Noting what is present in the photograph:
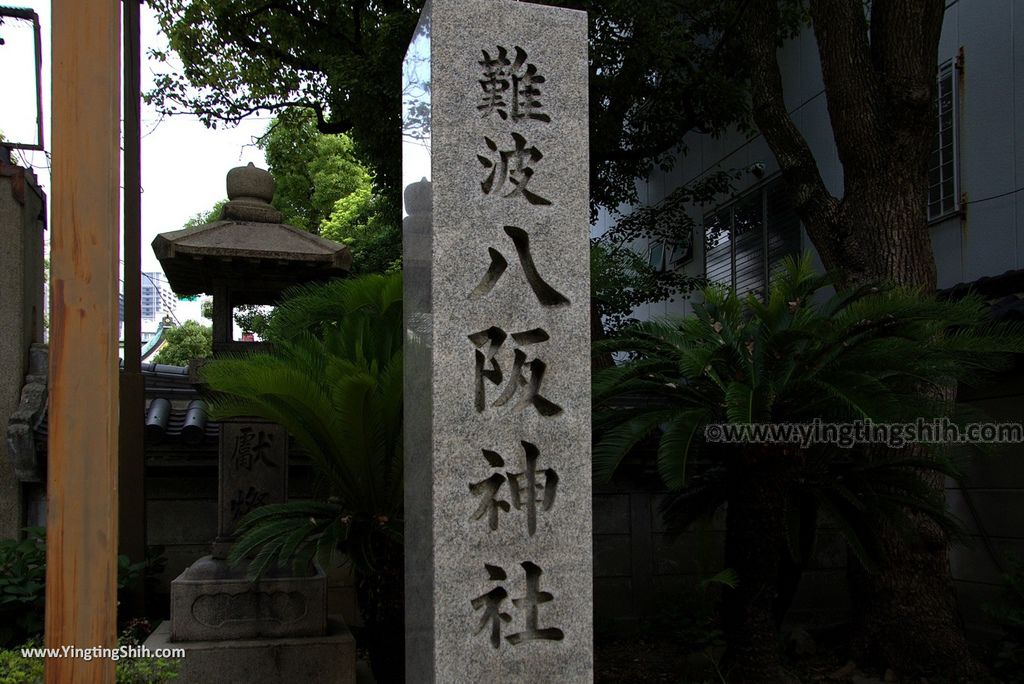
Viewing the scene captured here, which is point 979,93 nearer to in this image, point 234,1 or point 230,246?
point 230,246

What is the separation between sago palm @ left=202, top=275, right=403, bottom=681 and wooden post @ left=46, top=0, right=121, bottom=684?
3.53 metres

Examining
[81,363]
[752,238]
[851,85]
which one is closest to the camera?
[81,363]

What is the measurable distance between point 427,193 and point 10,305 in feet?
24.0

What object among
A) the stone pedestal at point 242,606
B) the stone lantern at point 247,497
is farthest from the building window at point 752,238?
the stone pedestal at point 242,606

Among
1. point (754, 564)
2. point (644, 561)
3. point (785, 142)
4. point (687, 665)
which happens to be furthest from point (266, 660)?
point (785, 142)

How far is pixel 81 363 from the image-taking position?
309 cm

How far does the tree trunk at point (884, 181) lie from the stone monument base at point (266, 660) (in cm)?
453

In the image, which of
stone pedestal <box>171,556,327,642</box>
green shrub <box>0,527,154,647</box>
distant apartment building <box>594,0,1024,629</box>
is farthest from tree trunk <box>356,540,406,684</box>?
distant apartment building <box>594,0,1024,629</box>

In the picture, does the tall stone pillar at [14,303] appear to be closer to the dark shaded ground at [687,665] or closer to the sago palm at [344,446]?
the sago palm at [344,446]

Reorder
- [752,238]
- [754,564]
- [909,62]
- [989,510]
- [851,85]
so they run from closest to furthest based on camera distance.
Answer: [754,564] → [909,62] → [851,85] → [989,510] → [752,238]

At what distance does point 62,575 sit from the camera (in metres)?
3.04

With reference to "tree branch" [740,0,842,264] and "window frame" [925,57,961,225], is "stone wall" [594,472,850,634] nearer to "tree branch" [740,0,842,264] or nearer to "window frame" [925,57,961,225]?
"tree branch" [740,0,842,264]

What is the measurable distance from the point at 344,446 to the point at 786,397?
11.0ft

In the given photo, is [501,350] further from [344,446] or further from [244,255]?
[244,255]
